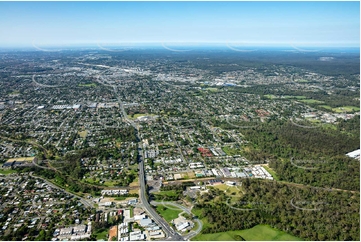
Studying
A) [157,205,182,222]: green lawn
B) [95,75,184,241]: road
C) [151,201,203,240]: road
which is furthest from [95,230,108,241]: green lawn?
[151,201,203,240]: road

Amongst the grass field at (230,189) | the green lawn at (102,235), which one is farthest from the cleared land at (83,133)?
the grass field at (230,189)

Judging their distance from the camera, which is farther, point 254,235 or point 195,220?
point 195,220

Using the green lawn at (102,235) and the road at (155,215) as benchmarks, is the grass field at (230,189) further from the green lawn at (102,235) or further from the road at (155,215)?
the green lawn at (102,235)

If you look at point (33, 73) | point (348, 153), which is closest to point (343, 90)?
point (348, 153)

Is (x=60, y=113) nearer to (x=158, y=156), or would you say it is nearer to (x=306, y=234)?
(x=158, y=156)

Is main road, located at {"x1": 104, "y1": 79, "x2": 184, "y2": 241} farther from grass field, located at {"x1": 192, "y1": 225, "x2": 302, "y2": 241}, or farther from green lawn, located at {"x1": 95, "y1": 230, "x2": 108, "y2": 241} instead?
green lawn, located at {"x1": 95, "y1": 230, "x2": 108, "y2": 241}

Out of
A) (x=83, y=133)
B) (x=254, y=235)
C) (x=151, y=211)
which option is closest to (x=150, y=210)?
(x=151, y=211)

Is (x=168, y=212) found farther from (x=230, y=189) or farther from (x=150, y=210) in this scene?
(x=230, y=189)
